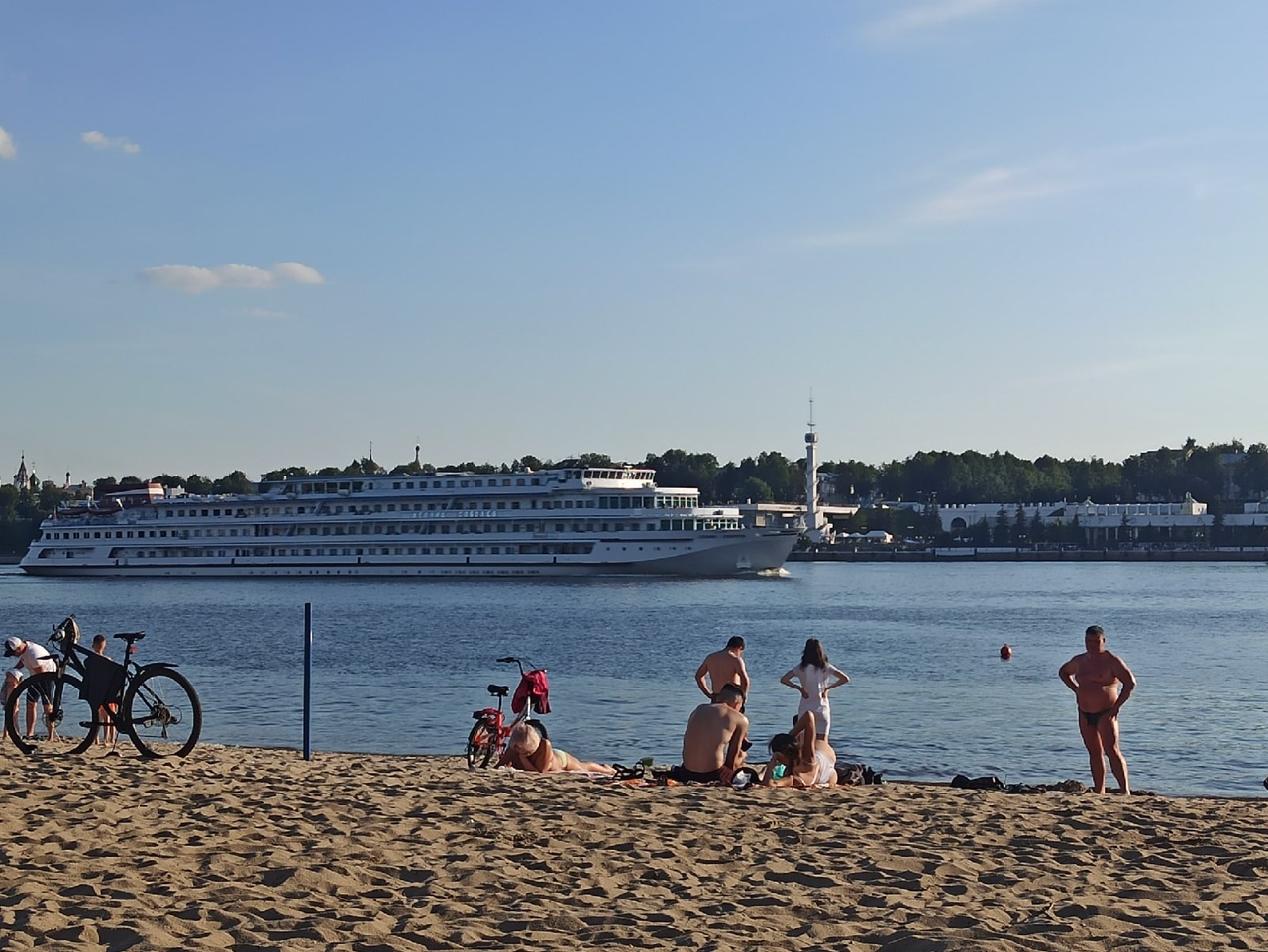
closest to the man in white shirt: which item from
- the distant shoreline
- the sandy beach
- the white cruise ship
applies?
the sandy beach

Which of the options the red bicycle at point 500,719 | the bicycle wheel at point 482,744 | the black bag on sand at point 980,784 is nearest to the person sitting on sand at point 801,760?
the black bag on sand at point 980,784

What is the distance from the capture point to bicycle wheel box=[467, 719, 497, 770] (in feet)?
42.7

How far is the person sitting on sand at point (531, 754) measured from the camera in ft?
40.4

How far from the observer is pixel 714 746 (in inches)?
440

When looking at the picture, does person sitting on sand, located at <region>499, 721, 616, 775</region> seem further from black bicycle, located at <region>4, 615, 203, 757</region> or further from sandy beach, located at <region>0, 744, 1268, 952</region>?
black bicycle, located at <region>4, 615, 203, 757</region>

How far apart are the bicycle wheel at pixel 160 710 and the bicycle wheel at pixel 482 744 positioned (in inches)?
101

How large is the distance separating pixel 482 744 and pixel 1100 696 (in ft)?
18.1

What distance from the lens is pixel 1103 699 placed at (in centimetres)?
1212

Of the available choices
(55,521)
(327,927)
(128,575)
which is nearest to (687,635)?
(327,927)

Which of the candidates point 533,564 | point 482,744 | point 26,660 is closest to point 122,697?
point 26,660

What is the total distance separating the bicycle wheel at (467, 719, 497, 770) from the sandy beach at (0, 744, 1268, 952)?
1986 millimetres

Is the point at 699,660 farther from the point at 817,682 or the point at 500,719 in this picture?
the point at 817,682

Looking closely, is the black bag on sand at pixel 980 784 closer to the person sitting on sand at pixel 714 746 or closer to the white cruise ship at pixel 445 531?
the person sitting on sand at pixel 714 746

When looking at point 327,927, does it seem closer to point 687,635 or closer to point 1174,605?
point 687,635
